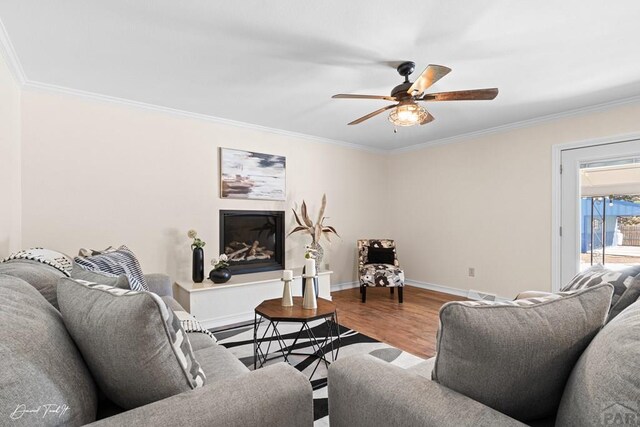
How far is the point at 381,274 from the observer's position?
4.21 meters

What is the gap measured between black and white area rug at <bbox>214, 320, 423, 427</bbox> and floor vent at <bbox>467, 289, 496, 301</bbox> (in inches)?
86.4

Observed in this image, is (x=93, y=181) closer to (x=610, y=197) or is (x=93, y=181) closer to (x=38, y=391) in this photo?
(x=38, y=391)

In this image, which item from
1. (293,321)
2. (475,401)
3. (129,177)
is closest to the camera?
(475,401)

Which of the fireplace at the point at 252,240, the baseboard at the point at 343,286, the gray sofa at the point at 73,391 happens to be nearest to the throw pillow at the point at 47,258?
the gray sofa at the point at 73,391

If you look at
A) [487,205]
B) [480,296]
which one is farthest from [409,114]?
[480,296]

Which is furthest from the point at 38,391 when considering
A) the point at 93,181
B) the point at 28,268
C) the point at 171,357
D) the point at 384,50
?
the point at 93,181

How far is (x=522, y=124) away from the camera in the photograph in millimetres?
3986

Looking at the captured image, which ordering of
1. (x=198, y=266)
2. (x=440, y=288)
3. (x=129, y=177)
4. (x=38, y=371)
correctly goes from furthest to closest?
(x=440, y=288), (x=198, y=266), (x=129, y=177), (x=38, y=371)

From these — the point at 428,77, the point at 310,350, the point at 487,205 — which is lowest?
the point at 310,350

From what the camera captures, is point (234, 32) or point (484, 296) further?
point (484, 296)

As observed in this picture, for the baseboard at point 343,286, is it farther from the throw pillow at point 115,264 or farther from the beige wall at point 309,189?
the throw pillow at point 115,264

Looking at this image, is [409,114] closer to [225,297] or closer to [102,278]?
[102,278]

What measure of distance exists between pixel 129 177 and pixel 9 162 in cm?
98

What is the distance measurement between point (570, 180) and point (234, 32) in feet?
12.8
